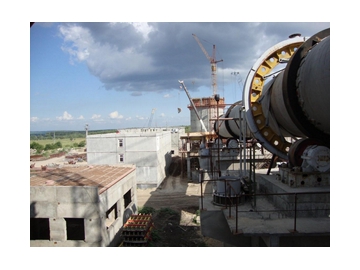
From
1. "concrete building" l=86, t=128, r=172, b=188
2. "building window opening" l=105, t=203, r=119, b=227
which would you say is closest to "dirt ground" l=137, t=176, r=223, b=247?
"concrete building" l=86, t=128, r=172, b=188

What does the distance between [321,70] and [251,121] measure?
4.45 metres

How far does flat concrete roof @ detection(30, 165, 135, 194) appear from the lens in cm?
1019

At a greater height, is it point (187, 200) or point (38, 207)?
point (38, 207)

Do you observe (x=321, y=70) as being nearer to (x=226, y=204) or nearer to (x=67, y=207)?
(x=226, y=204)

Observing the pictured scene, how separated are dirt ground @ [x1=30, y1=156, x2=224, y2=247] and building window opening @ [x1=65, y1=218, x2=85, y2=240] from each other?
3.43 meters

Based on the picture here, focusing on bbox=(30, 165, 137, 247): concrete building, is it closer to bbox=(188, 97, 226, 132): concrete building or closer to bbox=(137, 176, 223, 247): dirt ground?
bbox=(137, 176, 223, 247): dirt ground

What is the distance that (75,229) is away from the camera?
12133 millimetres

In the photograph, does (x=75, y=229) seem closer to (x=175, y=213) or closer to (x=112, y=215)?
(x=112, y=215)

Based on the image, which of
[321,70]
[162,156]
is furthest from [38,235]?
[162,156]

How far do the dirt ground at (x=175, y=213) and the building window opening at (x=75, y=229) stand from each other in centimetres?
343

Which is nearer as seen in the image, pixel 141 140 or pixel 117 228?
pixel 117 228

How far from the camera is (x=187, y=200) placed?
18.9m

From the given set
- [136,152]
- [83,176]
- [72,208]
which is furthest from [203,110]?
[72,208]

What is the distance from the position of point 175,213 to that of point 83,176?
→ 6.67 meters
